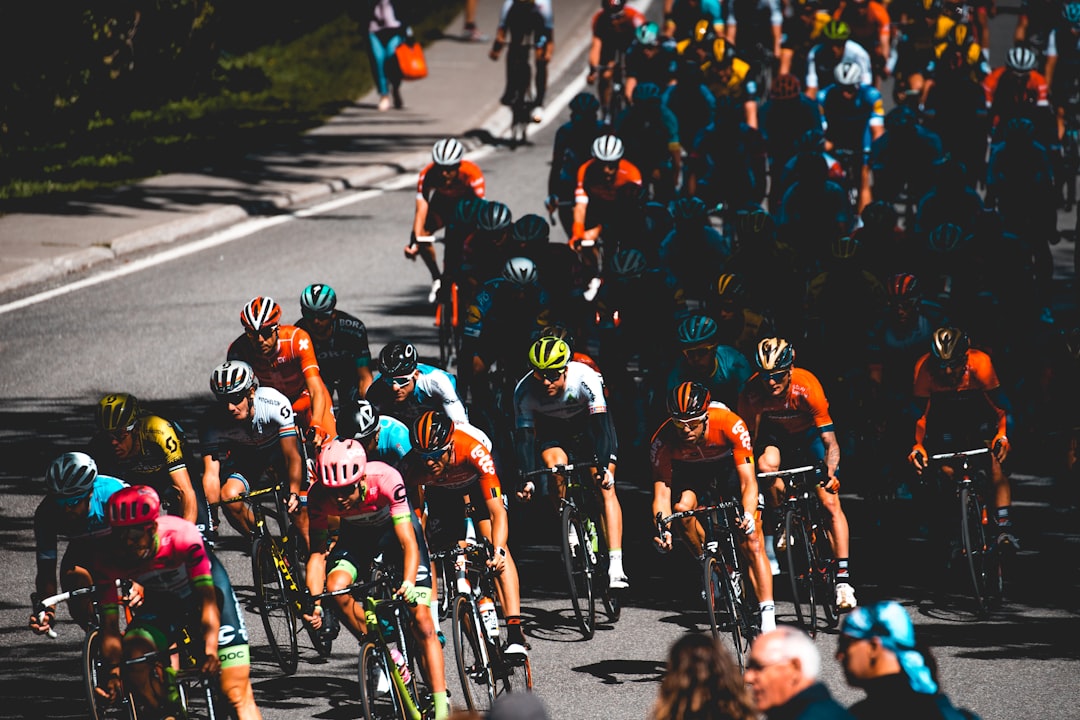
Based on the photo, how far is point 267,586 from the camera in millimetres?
10438

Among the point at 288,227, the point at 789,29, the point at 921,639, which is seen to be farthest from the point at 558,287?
the point at 789,29

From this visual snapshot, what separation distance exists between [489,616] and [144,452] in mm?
2398

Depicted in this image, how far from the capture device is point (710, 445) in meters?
9.81

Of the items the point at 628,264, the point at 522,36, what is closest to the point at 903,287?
the point at 628,264

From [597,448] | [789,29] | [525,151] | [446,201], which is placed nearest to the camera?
[597,448]

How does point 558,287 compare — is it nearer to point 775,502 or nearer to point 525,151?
point 775,502

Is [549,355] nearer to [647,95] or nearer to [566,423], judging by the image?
[566,423]

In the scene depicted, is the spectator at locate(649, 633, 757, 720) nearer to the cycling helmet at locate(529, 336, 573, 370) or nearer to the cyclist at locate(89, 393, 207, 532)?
the cyclist at locate(89, 393, 207, 532)

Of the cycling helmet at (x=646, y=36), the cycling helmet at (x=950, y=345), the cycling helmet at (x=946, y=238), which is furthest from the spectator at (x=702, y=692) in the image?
the cycling helmet at (x=646, y=36)

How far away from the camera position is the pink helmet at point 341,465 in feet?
27.7

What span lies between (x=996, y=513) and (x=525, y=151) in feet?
46.0

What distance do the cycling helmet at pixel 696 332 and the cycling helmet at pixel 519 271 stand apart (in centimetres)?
183

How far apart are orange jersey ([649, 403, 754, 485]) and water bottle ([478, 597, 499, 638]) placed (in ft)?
4.83

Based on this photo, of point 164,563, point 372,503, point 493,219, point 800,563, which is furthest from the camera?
point 493,219
